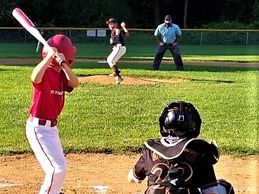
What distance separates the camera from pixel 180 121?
11.6ft

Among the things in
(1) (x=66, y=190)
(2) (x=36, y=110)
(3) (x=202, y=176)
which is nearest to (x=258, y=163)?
(1) (x=66, y=190)

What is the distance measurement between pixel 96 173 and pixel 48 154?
2303 mm

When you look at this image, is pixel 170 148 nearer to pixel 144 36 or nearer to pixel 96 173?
pixel 96 173

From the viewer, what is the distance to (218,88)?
15.5 metres

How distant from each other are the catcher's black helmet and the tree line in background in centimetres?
4369

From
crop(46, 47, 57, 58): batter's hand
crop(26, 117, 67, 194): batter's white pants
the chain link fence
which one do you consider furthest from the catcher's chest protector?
the chain link fence

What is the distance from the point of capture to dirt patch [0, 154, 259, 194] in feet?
22.6

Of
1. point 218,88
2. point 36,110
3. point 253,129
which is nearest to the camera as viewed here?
point 36,110

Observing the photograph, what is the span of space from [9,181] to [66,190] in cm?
82

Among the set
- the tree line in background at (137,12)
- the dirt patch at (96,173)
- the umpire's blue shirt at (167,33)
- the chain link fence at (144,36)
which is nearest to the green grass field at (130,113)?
the dirt patch at (96,173)

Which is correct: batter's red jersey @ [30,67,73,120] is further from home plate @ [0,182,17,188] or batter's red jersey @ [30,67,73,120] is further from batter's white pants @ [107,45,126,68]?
batter's white pants @ [107,45,126,68]

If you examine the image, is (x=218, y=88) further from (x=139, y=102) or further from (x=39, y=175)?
(x=39, y=175)

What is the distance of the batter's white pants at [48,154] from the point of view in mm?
5445

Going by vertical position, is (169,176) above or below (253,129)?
above
